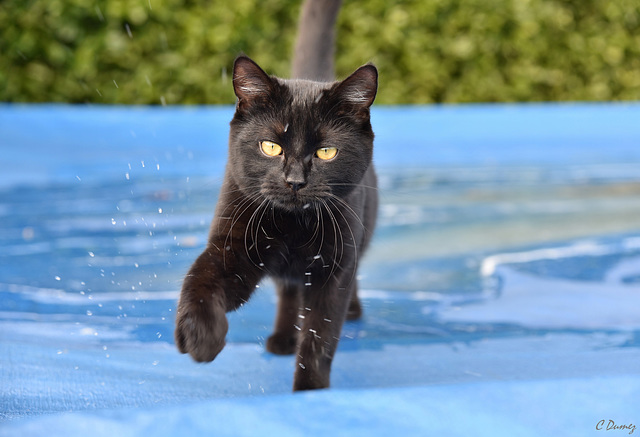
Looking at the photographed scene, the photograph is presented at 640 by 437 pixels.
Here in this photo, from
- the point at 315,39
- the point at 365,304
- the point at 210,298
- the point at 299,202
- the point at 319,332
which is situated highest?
the point at 315,39

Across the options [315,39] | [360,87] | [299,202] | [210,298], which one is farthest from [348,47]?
[210,298]

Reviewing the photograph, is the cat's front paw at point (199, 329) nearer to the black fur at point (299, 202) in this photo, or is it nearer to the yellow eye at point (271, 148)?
the black fur at point (299, 202)

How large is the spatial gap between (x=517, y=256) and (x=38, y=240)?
6.45 ft

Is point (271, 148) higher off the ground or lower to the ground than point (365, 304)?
higher

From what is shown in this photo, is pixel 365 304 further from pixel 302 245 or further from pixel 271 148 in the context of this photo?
pixel 271 148

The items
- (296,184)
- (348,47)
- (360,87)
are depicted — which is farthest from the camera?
(348,47)

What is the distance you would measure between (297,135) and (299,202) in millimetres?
149

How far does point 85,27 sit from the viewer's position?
17.7ft

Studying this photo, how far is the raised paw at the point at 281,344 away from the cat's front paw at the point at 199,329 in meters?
0.54

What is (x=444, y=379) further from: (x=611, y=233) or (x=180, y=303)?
(x=611, y=233)

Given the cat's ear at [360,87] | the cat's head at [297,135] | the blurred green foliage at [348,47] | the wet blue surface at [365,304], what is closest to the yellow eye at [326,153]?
the cat's head at [297,135]

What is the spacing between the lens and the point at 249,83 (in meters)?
1.53

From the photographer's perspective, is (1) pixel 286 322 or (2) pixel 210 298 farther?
(1) pixel 286 322

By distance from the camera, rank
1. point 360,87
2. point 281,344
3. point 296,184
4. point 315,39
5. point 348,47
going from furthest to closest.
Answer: point 348,47, point 315,39, point 281,344, point 360,87, point 296,184
